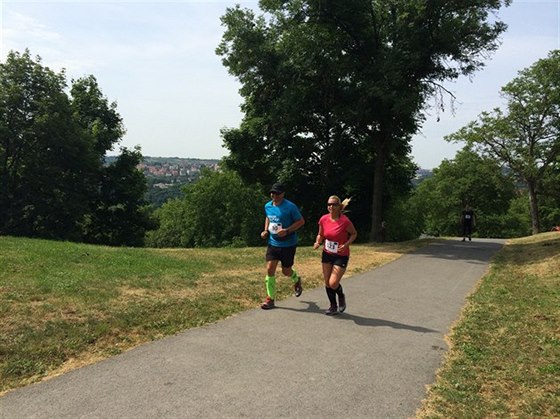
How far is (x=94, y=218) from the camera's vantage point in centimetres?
3212

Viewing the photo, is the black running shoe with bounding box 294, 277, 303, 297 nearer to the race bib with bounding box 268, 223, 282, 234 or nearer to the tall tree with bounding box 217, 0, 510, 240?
the race bib with bounding box 268, 223, 282, 234

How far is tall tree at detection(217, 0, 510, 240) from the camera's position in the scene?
1875 cm

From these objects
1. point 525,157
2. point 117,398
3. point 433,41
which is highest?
point 433,41

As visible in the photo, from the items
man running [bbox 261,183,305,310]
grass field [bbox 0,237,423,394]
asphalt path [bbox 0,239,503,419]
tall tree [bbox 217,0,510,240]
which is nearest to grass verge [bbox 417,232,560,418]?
asphalt path [bbox 0,239,503,419]

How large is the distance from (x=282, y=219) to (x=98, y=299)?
3.08m

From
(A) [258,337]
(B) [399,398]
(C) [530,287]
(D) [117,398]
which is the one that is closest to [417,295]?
(C) [530,287]

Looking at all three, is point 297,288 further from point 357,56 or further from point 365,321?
point 357,56

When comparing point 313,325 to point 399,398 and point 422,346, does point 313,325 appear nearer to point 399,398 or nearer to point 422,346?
point 422,346

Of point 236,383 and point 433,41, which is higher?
point 433,41

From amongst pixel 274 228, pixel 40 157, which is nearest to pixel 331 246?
pixel 274 228

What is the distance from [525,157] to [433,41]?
811 inches

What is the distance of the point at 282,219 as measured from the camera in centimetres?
721

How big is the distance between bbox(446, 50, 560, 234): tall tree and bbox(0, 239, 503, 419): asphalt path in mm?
32983

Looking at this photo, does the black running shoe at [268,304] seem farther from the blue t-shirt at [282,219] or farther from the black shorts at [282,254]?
the blue t-shirt at [282,219]
